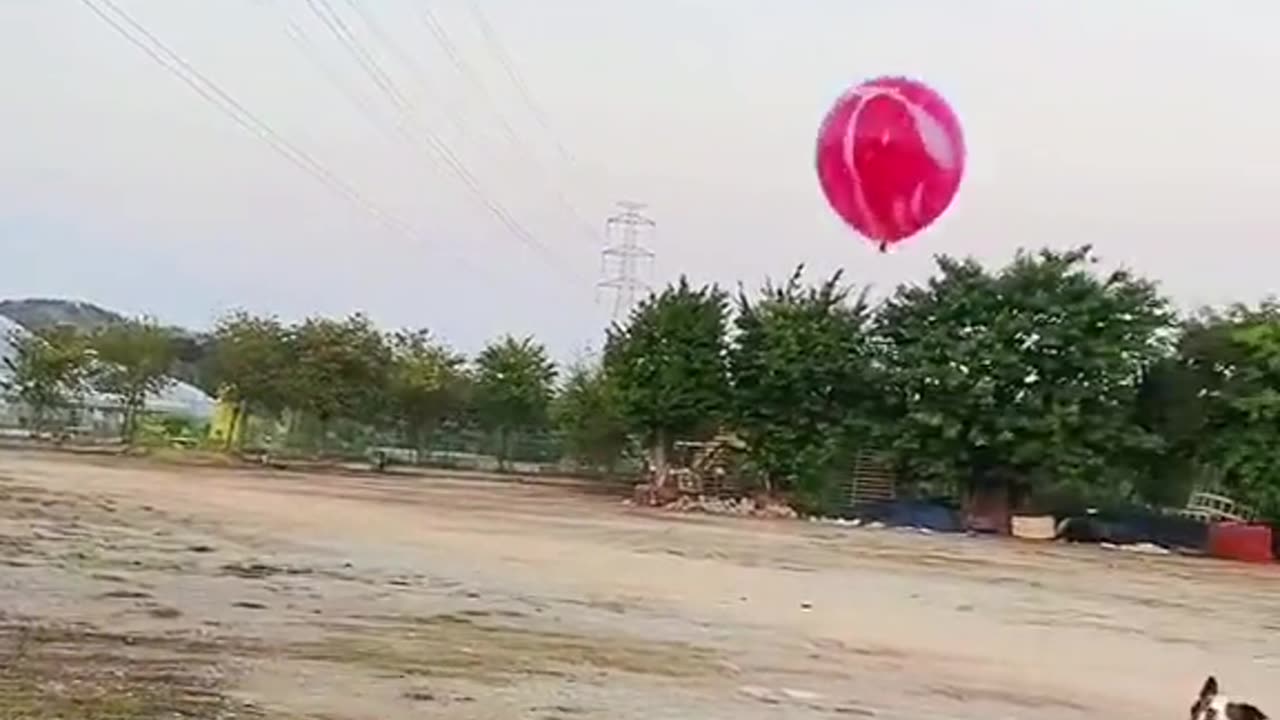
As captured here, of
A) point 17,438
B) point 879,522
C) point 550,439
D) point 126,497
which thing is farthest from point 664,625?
point 17,438

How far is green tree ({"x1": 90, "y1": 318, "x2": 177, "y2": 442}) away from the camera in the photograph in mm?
45562

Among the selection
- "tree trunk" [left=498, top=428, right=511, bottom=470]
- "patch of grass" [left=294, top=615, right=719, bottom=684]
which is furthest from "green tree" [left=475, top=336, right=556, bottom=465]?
"patch of grass" [left=294, top=615, right=719, bottom=684]

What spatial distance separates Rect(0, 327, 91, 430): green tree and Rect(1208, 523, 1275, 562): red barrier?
30.8 m

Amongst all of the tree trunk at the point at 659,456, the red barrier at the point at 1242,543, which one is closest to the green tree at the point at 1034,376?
the red barrier at the point at 1242,543

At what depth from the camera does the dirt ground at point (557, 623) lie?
769 centimetres

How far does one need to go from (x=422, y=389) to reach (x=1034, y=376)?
19805mm

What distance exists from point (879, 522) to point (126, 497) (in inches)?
537

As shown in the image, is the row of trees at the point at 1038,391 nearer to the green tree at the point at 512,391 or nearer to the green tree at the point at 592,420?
the green tree at the point at 592,420

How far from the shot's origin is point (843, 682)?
905 cm

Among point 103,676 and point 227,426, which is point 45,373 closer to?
point 227,426

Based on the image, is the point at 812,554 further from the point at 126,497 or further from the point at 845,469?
the point at 845,469

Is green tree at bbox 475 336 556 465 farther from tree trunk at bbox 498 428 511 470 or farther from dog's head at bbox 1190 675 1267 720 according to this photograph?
dog's head at bbox 1190 675 1267 720

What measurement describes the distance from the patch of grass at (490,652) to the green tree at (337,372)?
3317cm

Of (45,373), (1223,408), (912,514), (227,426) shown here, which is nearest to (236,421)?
(227,426)
